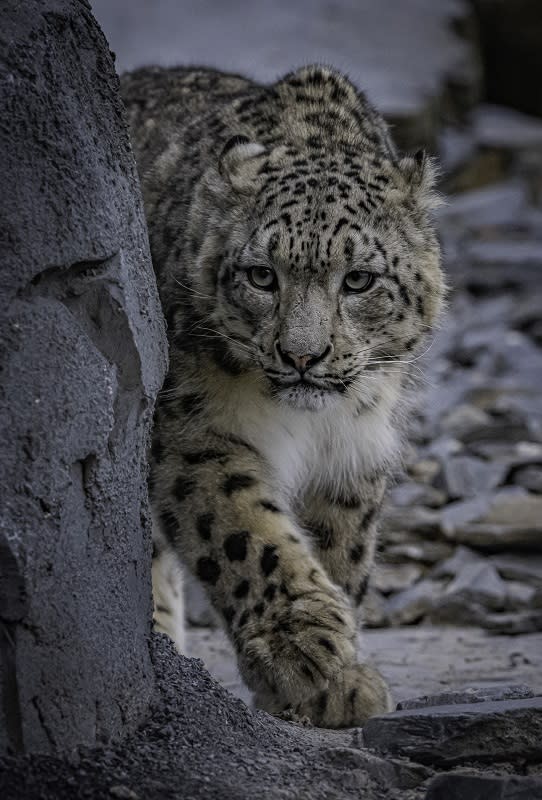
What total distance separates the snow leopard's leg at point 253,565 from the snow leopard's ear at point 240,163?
90 centimetres

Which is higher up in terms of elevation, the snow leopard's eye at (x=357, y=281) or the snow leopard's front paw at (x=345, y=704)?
the snow leopard's eye at (x=357, y=281)

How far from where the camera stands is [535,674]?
211 inches

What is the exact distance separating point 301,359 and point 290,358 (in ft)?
0.13

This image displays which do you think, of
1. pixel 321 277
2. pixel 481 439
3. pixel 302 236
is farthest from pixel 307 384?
pixel 481 439

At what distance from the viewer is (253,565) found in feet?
15.3

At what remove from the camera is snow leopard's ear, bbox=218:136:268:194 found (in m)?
5.00

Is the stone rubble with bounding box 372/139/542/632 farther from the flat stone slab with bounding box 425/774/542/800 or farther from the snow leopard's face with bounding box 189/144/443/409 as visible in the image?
the flat stone slab with bounding box 425/774/542/800

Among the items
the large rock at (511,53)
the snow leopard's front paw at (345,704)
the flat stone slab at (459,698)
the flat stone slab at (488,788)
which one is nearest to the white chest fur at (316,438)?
the snow leopard's front paw at (345,704)

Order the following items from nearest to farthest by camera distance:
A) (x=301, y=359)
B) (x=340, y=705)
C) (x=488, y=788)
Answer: (x=488, y=788), (x=340, y=705), (x=301, y=359)

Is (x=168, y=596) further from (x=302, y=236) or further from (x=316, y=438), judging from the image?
(x=302, y=236)

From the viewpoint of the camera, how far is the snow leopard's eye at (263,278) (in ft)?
15.7

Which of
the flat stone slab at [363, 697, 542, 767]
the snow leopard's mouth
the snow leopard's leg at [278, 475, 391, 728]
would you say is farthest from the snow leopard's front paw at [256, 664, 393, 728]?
the snow leopard's leg at [278, 475, 391, 728]

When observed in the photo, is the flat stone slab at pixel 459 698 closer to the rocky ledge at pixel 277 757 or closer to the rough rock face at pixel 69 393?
the rocky ledge at pixel 277 757

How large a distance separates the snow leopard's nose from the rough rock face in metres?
1.17
